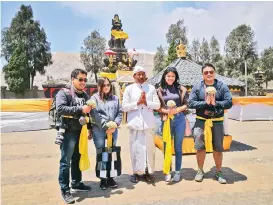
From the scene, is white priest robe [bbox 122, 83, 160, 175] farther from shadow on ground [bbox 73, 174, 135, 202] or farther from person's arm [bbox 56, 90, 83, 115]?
person's arm [bbox 56, 90, 83, 115]

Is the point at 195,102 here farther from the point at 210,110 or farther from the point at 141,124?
the point at 141,124

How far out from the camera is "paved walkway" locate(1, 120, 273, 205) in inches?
131

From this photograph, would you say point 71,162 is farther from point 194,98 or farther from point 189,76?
point 189,76

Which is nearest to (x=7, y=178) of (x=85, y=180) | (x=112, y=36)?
(x=85, y=180)

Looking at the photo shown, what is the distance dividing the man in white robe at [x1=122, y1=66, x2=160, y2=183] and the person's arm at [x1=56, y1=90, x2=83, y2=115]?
91cm

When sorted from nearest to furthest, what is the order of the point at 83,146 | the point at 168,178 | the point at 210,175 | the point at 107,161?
the point at 83,146
the point at 107,161
the point at 168,178
the point at 210,175

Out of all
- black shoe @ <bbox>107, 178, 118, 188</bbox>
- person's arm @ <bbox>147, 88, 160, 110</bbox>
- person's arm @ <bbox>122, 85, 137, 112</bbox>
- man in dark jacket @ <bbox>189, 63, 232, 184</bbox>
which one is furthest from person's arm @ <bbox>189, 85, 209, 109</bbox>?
black shoe @ <bbox>107, 178, 118, 188</bbox>

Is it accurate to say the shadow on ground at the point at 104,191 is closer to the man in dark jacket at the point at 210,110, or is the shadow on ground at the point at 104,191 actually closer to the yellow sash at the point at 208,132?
the man in dark jacket at the point at 210,110

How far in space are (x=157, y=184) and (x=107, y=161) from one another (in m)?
0.89

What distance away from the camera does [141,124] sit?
3877mm

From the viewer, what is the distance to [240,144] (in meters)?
6.83

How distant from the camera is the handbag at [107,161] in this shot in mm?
3689

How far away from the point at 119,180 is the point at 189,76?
3631 millimetres

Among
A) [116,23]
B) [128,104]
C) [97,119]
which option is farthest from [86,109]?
[116,23]
